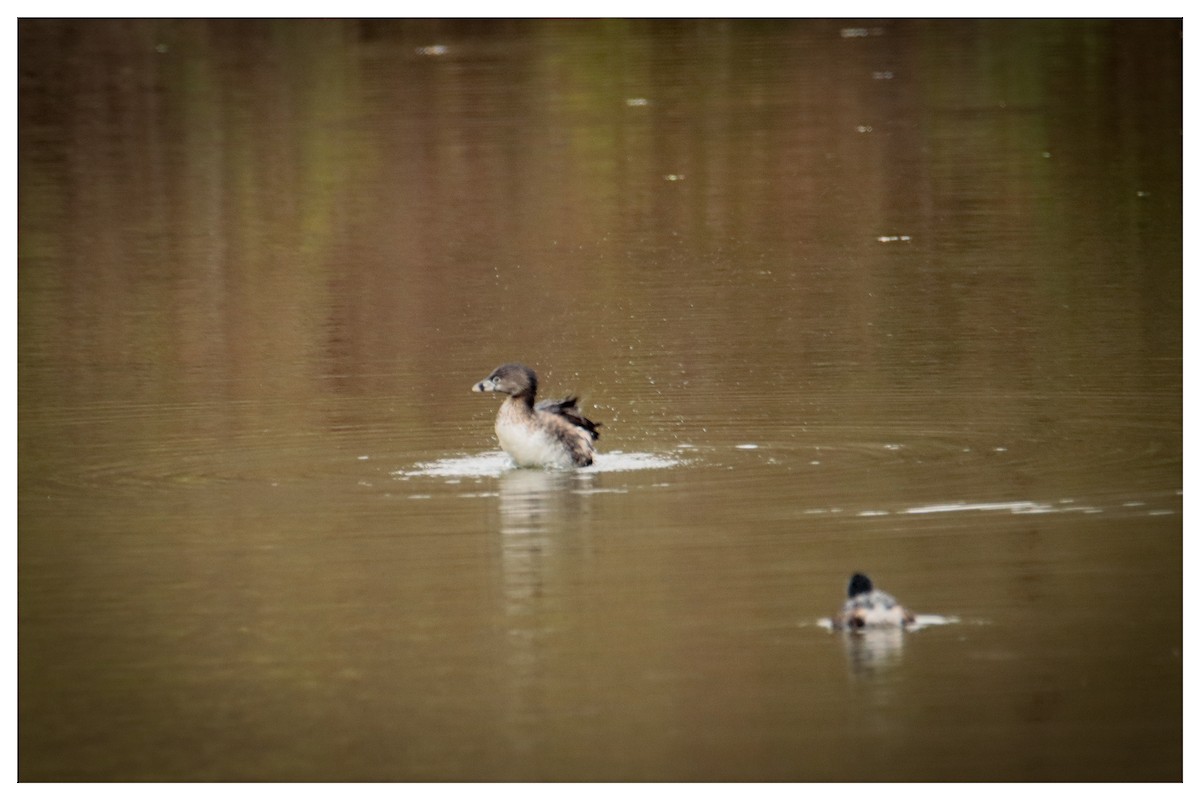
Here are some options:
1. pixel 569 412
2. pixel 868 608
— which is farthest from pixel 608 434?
pixel 868 608

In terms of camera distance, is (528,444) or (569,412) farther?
(569,412)

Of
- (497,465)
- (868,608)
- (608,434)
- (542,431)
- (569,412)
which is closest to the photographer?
(868,608)

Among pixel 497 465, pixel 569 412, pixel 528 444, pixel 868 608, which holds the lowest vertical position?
pixel 868 608

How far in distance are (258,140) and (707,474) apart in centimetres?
1445

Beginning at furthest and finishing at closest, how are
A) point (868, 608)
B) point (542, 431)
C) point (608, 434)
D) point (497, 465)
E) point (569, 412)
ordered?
point (608, 434), point (569, 412), point (497, 465), point (542, 431), point (868, 608)

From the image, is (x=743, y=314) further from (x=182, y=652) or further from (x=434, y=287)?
(x=182, y=652)

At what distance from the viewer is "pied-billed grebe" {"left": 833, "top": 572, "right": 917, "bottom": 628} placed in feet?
29.2

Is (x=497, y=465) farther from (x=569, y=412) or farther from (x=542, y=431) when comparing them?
(x=569, y=412)

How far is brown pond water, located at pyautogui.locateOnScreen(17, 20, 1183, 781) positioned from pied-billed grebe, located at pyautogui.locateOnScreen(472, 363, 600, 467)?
0.18 metres

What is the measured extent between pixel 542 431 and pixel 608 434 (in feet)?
3.05

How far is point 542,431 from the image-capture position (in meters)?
A: 12.2

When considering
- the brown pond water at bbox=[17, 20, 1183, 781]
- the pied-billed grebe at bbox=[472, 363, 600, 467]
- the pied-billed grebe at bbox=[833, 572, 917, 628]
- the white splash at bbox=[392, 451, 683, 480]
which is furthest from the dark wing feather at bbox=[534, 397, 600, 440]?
the pied-billed grebe at bbox=[833, 572, 917, 628]

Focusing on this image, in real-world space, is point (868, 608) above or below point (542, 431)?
below

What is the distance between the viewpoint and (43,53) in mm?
33156
